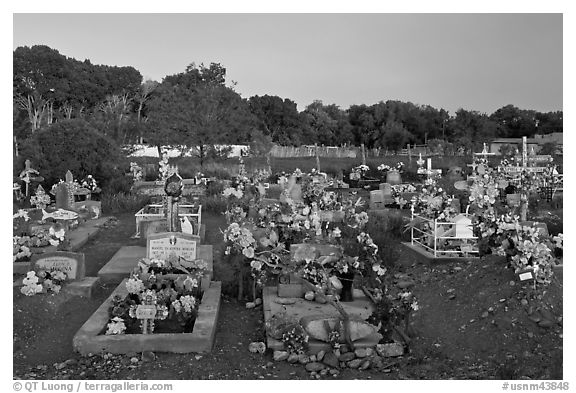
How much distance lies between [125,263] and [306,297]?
13.2 feet

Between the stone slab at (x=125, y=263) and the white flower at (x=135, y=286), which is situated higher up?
the white flower at (x=135, y=286)

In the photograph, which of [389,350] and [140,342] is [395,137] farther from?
[140,342]

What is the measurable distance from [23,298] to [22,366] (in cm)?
205

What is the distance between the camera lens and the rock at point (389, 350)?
239 inches

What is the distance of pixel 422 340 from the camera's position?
656 centimetres

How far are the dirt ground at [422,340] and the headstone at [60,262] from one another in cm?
55

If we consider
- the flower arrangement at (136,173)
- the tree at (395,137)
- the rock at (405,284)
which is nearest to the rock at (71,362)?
the rock at (405,284)

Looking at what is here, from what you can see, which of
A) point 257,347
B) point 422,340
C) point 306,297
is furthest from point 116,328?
point 422,340

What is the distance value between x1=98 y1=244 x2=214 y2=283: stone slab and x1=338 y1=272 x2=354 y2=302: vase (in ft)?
7.18

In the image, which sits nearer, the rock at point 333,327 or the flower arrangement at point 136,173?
the rock at point 333,327

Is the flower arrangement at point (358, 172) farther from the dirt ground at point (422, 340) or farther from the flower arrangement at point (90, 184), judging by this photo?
the dirt ground at point (422, 340)

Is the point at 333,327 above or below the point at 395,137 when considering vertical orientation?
below

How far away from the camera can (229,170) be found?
89.8ft

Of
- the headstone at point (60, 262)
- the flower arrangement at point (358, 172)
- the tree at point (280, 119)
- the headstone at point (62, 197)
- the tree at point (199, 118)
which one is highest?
the tree at point (280, 119)
